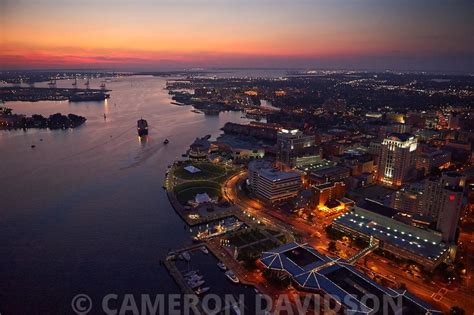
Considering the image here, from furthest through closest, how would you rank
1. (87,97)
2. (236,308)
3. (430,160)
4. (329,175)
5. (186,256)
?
(87,97) < (430,160) < (329,175) < (186,256) < (236,308)

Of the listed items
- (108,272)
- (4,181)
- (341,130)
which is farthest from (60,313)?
(341,130)

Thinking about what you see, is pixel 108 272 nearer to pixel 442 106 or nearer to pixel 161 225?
pixel 161 225

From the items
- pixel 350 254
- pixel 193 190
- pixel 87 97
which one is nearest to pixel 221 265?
pixel 350 254

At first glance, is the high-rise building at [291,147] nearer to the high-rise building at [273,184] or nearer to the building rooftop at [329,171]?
the building rooftop at [329,171]

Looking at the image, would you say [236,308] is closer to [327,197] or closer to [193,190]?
[327,197]

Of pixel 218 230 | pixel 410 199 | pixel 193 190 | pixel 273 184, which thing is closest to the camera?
pixel 218 230

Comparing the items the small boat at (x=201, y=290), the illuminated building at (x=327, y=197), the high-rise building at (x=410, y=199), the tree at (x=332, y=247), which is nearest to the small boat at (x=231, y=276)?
the small boat at (x=201, y=290)

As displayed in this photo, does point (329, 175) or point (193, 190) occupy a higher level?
point (329, 175)
